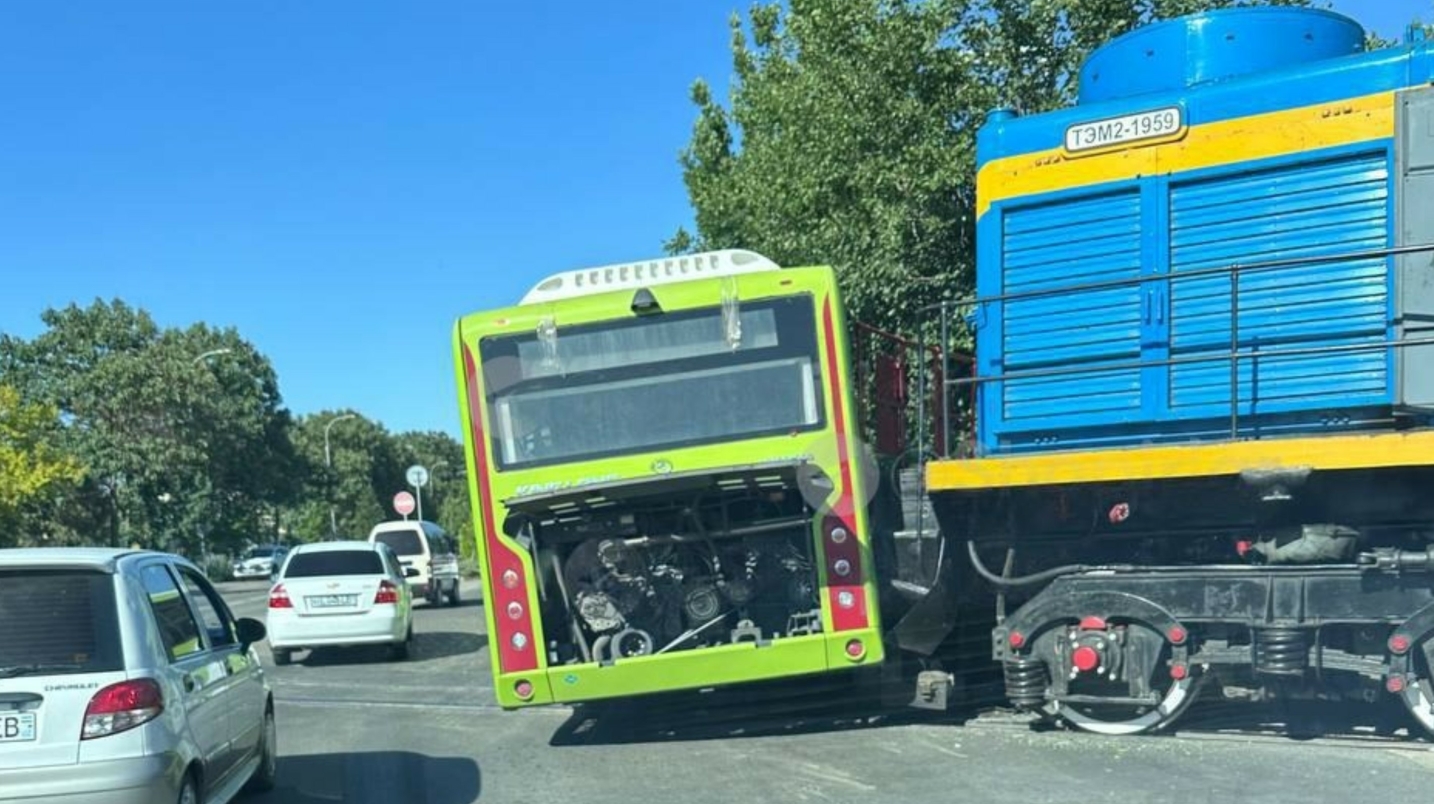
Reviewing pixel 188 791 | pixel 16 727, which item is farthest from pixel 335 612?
pixel 16 727

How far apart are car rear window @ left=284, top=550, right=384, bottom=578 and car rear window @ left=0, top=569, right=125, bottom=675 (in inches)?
410

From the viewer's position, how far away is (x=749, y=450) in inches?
334

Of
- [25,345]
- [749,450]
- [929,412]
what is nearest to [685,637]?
[749,450]

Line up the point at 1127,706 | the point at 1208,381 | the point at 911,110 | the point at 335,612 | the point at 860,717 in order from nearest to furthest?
1. the point at 1127,706
2. the point at 1208,381
3. the point at 860,717
4. the point at 911,110
5. the point at 335,612

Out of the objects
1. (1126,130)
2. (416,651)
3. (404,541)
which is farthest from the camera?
(404,541)

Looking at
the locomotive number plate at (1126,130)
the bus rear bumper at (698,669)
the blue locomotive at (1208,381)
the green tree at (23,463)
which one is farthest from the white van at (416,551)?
the locomotive number plate at (1126,130)

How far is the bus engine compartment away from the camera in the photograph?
8.64 m

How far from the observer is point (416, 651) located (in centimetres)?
1683

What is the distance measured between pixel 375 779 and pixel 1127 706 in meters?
4.88

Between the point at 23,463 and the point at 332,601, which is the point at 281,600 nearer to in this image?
the point at 332,601

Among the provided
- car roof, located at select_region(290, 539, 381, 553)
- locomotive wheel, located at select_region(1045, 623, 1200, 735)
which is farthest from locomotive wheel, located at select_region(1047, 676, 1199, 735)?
car roof, located at select_region(290, 539, 381, 553)

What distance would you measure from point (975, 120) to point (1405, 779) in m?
8.24

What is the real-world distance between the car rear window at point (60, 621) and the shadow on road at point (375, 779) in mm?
2390

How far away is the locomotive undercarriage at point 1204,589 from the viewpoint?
7512 mm
